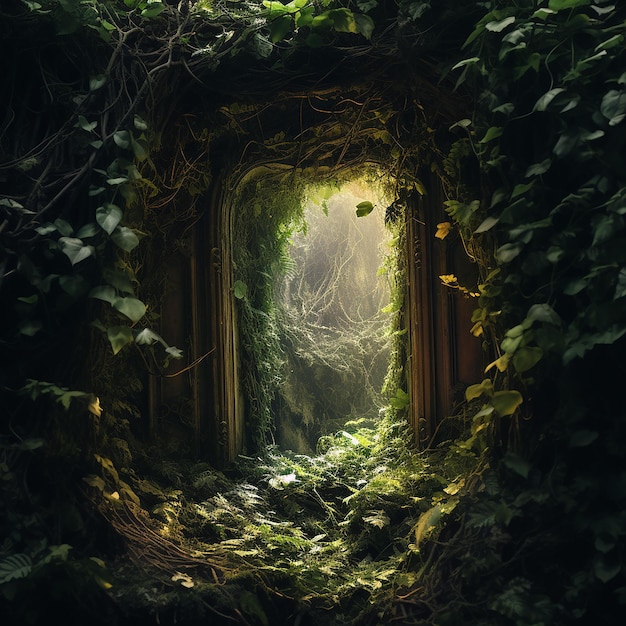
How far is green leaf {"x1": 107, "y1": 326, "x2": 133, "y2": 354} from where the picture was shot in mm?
2105

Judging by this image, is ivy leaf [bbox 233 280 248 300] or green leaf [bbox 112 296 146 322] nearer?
green leaf [bbox 112 296 146 322]

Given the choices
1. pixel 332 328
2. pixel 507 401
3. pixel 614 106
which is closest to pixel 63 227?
pixel 507 401

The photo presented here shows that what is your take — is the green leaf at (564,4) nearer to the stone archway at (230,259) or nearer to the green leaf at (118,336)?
the stone archway at (230,259)

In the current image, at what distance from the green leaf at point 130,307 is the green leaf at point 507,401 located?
1250mm

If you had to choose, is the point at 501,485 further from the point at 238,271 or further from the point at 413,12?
the point at 238,271

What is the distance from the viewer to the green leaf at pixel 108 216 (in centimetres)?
209

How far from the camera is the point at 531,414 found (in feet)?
6.62

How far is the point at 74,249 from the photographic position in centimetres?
206

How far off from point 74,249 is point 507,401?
1545 mm

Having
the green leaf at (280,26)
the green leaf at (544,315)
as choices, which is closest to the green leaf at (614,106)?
the green leaf at (544,315)

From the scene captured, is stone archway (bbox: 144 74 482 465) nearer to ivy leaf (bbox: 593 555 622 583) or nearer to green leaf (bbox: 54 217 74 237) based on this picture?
green leaf (bbox: 54 217 74 237)

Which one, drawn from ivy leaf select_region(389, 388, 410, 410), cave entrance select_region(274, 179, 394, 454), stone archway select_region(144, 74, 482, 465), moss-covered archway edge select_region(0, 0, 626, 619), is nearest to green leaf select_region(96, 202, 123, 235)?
moss-covered archway edge select_region(0, 0, 626, 619)

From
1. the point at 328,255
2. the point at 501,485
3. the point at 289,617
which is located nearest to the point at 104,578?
the point at 289,617

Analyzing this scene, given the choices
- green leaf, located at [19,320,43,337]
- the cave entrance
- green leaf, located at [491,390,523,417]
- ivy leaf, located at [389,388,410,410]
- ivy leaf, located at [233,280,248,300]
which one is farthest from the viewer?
the cave entrance
